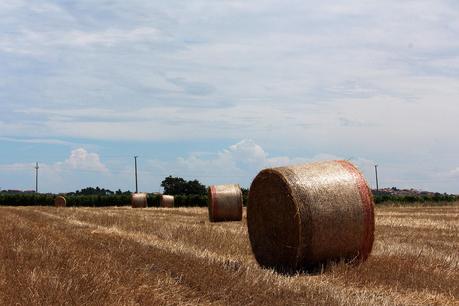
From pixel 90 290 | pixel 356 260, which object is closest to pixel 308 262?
pixel 356 260

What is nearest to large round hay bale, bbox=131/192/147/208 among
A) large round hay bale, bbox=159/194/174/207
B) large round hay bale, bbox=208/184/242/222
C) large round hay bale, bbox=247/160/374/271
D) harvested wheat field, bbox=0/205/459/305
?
large round hay bale, bbox=159/194/174/207

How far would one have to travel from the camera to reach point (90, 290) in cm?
583

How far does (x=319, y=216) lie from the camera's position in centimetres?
934

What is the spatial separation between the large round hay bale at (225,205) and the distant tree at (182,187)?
55073mm

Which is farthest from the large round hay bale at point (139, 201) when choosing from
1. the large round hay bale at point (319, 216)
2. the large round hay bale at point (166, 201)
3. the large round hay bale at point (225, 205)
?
the large round hay bale at point (319, 216)

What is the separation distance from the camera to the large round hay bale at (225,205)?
78.0ft

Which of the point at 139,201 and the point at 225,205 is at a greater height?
the point at 139,201

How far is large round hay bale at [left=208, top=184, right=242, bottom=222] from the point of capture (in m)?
23.8

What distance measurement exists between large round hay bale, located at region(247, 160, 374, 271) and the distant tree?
6978 cm

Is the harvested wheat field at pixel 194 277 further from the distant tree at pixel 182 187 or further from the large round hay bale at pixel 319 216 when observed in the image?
the distant tree at pixel 182 187

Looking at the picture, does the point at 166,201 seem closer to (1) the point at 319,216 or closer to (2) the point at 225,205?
(2) the point at 225,205

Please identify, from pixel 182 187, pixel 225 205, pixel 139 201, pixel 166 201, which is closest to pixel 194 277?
pixel 225 205

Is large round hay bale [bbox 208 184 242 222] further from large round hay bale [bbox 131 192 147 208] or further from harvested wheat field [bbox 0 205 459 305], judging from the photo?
large round hay bale [bbox 131 192 147 208]

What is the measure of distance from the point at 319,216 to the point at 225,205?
48.5 feet
